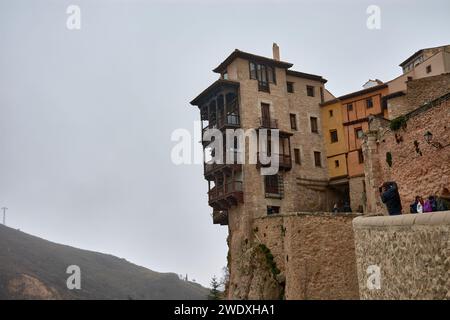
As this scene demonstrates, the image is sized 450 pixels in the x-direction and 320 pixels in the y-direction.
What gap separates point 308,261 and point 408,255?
23.1m

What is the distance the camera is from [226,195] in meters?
41.9

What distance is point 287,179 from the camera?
145 feet

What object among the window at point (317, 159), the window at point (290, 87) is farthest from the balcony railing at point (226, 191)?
the window at point (290, 87)

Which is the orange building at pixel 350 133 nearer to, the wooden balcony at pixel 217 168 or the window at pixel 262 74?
the window at pixel 262 74

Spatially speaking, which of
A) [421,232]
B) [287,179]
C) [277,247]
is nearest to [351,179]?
[287,179]

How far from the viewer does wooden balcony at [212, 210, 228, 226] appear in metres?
44.9

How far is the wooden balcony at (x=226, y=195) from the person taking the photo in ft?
136

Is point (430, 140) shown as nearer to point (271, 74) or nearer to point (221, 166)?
point (221, 166)

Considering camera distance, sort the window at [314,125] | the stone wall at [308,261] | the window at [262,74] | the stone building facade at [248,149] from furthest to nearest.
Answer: the window at [314,125]
the window at [262,74]
the stone building facade at [248,149]
the stone wall at [308,261]

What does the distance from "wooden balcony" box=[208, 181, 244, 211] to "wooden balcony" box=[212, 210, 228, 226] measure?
2.64ft

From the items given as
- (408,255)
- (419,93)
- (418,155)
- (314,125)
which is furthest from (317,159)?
(408,255)

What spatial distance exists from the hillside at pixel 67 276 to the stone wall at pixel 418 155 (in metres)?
55.0

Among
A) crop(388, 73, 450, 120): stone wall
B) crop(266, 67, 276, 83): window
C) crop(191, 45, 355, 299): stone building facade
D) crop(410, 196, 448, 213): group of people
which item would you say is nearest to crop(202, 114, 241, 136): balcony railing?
crop(191, 45, 355, 299): stone building facade
